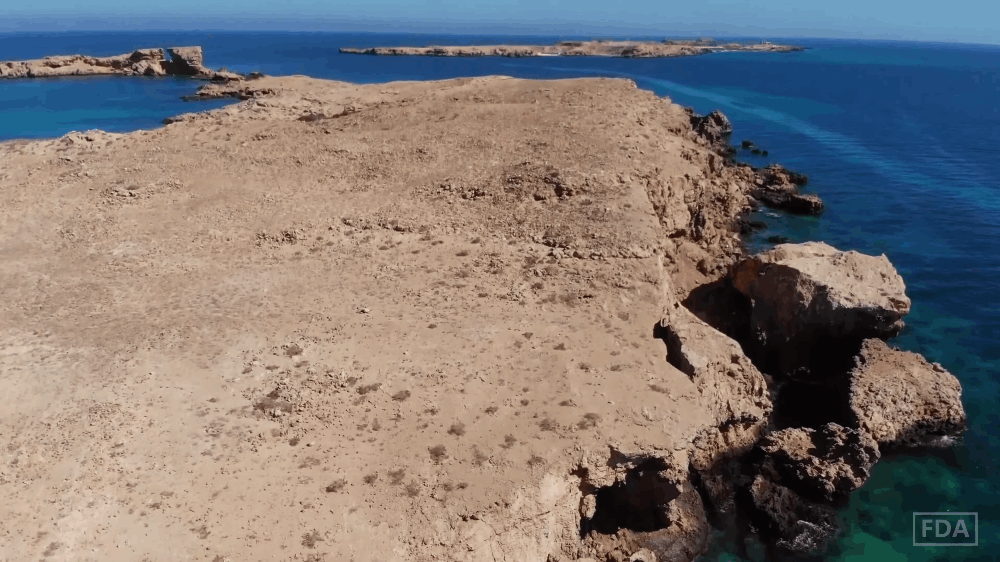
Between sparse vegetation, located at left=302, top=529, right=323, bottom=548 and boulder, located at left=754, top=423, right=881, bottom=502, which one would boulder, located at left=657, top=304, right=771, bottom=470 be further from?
sparse vegetation, located at left=302, top=529, right=323, bottom=548

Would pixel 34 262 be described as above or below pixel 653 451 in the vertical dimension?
above

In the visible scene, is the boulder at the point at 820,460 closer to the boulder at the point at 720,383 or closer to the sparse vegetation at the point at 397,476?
the boulder at the point at 720,383

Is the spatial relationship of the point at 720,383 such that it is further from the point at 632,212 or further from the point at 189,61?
the point at 189,61

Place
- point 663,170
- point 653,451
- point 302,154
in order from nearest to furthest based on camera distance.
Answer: point 653,451, point 663,170, point 302,154

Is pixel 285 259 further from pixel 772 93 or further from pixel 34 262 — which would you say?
pixel 772 93

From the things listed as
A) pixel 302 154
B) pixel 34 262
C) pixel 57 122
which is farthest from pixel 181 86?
pixel 34 262

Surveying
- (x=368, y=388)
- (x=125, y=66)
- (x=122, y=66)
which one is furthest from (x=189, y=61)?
(x=368, y=388)
